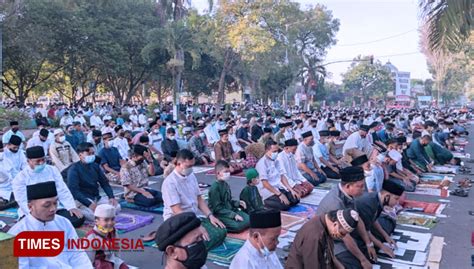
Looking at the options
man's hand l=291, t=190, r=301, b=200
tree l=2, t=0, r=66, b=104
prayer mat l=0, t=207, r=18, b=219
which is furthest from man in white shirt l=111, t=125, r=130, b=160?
tree l=2, t=0, r=66, b=104

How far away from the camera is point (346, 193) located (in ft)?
14.7

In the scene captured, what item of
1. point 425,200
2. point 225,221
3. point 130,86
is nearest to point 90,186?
point 225,221

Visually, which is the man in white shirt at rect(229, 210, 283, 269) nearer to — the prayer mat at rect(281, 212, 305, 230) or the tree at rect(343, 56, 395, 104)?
the prayer mat at rect(281, 212, 305, 230)

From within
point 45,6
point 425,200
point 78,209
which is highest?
point 45,6

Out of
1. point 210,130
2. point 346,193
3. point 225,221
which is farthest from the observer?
point 210,130

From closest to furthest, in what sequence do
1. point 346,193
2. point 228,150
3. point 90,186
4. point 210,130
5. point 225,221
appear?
point 346,193, point 225,221, point 90,186, point 228,150, point 210,130

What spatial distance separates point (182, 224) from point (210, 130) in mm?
11282

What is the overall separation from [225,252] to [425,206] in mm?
4384

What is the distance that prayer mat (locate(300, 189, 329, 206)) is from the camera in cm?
822

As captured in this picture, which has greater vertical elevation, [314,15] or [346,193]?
[314,15]

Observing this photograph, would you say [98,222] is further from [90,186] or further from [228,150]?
[228,150]

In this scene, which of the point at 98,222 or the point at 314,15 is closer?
the point at 98,222

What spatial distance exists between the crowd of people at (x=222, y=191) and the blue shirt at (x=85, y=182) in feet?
0.05

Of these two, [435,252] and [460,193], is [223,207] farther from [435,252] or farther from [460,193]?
[460,193]
